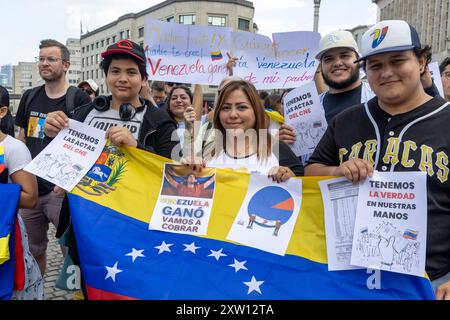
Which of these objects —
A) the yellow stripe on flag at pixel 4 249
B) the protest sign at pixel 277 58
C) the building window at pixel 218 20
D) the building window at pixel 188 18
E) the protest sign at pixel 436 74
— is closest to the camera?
the yellow stripe on flag at pixel 4 249

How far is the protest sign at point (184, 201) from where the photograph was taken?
244 centimetres

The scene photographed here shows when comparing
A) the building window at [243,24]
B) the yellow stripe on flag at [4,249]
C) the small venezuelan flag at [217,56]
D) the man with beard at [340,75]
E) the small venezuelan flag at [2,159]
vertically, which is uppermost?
the building window at [243,24]

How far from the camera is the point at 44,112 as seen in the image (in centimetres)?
391

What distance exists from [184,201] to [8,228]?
1.14m

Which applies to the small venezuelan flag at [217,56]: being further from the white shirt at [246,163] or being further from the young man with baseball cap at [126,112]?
the white shirt at [246,163]

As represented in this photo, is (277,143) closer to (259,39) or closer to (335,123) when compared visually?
(335,123)

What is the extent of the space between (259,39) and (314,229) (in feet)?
9.60

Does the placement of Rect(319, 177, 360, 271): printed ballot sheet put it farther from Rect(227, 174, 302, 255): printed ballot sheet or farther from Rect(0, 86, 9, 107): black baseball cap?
Rect(0, 86, 9, 107): black baseball cap

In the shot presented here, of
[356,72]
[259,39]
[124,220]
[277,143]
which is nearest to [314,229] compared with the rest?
[277,143]

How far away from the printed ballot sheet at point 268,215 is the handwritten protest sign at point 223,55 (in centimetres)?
220

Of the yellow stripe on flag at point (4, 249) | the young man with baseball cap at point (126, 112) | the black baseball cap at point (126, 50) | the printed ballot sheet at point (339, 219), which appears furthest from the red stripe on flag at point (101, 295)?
the black baseball cap at point (126, 50)

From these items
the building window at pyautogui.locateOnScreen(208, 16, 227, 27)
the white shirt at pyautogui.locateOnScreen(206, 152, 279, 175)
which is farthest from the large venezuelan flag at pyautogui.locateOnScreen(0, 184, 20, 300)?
the building window at pyautogui.locateOnScreen(208, 16, 227, 27)

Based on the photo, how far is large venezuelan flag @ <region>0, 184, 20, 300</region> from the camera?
2.46 m
